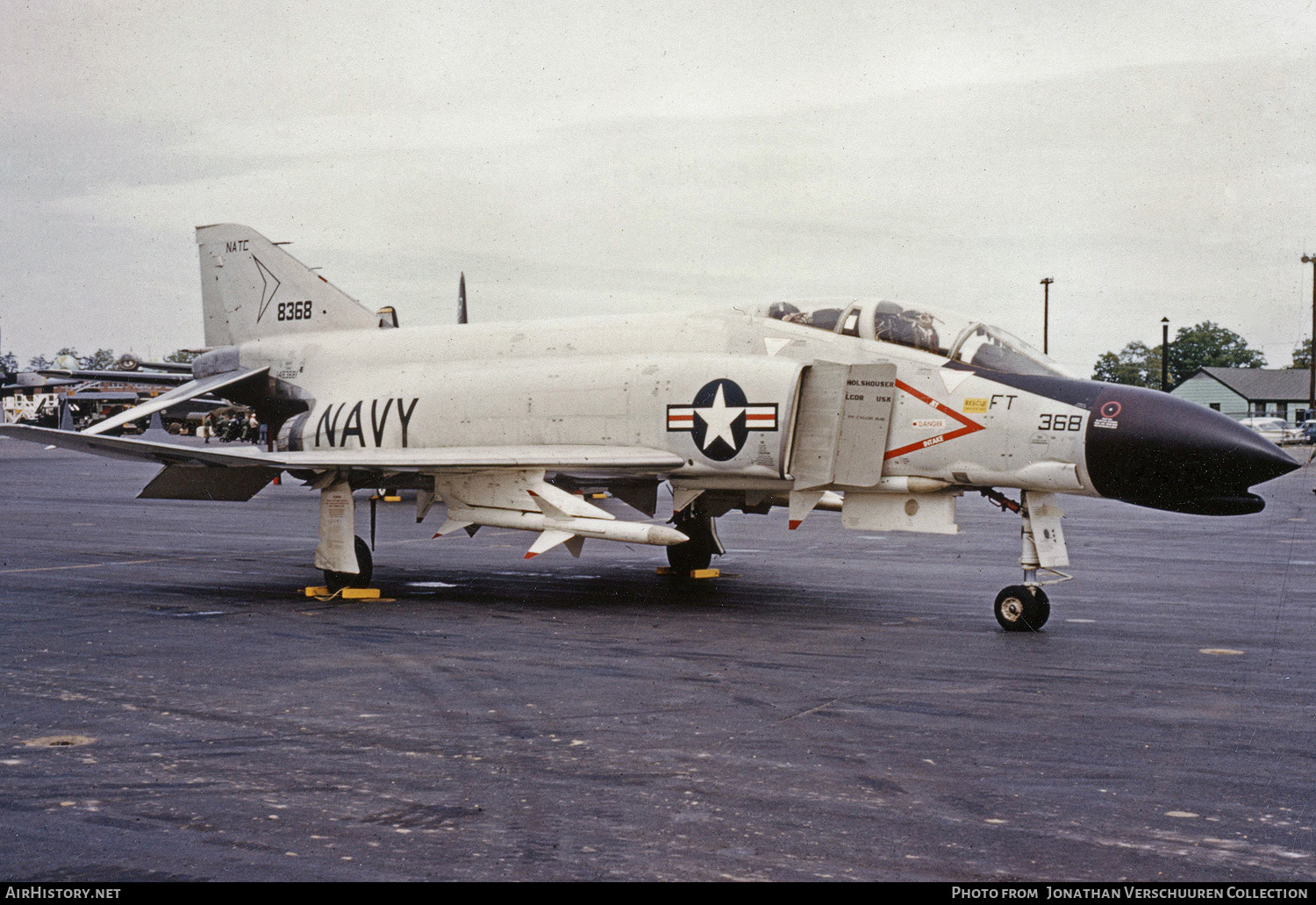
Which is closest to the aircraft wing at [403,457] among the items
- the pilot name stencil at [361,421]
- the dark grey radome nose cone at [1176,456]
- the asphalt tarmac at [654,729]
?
the pilot name stencil at [361,421]

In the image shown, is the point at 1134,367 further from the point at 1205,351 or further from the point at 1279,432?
the point at 1279,432

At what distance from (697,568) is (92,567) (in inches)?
301

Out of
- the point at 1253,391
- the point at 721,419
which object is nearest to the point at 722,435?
the point at 721,419

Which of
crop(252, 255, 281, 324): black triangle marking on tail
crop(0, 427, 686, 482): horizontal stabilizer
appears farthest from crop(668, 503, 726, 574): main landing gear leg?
crop(252, 255, 281, 324): black triangle marking on tail

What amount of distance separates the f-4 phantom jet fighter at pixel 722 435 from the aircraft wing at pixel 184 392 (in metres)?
0.08

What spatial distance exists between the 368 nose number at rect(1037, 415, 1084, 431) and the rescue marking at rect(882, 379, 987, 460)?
1.75 ft

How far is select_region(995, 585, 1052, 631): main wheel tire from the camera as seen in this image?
32.9 feet

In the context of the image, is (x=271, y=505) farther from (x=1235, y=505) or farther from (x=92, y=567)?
(x=1235, y=505)

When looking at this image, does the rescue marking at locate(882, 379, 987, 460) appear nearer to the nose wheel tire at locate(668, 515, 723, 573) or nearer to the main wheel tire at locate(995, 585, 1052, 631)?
the main wheel tire at locate(995, 585, 1052, 631)

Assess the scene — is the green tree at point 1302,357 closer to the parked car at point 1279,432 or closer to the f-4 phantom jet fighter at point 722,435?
the parked car at point 1279,432

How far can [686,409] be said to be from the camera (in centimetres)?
1152

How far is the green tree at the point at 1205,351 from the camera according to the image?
125250 mm

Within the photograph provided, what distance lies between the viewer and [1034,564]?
10133mm

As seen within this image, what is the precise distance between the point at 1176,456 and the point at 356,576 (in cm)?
789
